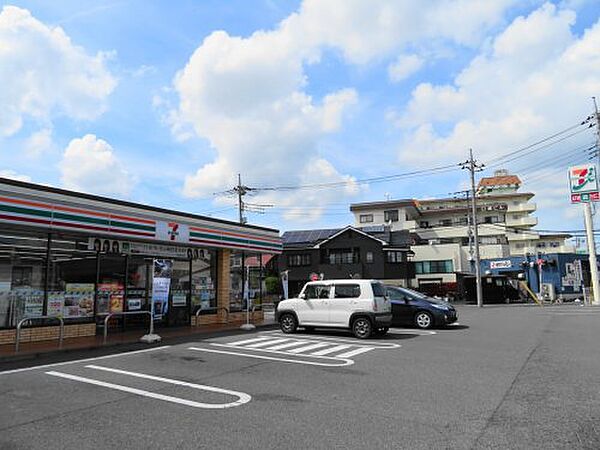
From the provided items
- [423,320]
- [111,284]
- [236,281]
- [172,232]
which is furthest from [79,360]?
[423,320]

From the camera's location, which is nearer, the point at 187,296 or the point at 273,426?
the point at 273,426

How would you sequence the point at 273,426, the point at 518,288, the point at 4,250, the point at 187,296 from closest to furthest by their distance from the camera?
the point at 273,426
the point at 4,250
the point at 187,296
the point at 518,288

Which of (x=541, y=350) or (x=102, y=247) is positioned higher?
(x=102, y=247)

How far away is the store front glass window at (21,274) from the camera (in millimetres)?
11750

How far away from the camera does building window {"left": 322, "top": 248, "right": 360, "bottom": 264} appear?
1764 inches

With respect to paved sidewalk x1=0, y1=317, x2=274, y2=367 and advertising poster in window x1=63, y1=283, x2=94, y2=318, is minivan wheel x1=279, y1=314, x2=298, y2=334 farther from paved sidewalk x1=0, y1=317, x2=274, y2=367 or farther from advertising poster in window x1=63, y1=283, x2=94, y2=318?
advertising poster in window x1=63, y1=283, x2=94, y2=318

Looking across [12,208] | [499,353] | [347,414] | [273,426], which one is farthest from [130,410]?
[499,353]

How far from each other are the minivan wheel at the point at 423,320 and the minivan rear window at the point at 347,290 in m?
4.28

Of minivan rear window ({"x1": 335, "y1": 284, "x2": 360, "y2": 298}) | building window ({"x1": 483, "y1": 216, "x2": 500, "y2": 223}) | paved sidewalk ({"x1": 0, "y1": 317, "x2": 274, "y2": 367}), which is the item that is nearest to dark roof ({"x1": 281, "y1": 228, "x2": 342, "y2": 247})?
building window ({"x1": 483, "y1": 216, "x2": 500, "y2": 223})

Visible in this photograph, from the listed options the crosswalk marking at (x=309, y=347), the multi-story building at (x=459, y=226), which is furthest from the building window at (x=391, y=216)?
the crosswalk marking at (x=309, y=347)

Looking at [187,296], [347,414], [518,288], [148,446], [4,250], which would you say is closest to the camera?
[148,446]

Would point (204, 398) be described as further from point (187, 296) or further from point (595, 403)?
point (187, 296)

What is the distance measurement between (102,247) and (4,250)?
2.73 m

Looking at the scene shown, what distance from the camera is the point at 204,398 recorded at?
21.2 feet
